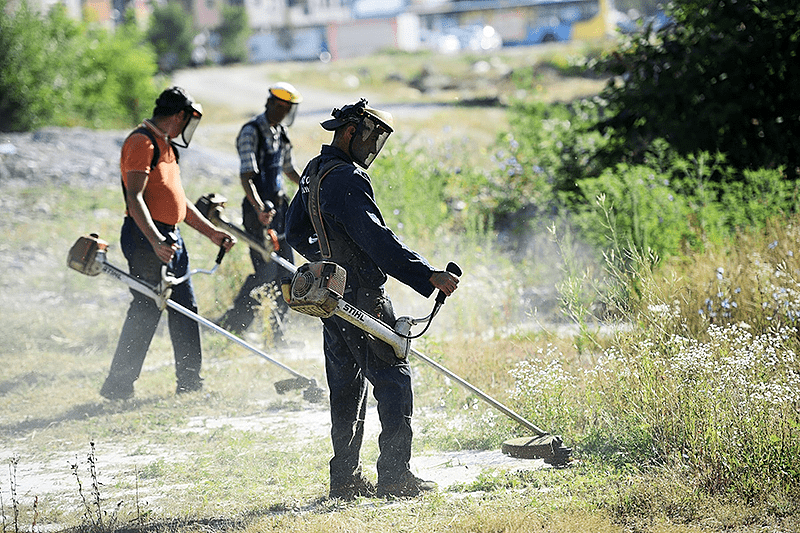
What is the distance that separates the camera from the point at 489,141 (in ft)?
62.2

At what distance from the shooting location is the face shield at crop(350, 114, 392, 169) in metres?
3.80

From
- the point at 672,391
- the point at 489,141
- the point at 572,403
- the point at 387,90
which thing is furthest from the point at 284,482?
the point at 387,90

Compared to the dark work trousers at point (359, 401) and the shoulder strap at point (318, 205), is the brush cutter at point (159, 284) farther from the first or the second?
the shoulder strap at point (318, 205)

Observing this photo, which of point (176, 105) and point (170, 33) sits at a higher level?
point (170, 33)

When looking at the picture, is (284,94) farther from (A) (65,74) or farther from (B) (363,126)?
(A) (65,74)

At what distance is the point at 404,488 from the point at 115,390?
8.38 feet


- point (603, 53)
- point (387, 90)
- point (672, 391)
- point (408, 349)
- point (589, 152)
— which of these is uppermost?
point (387, 90)

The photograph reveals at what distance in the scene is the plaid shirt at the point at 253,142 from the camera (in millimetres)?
6238

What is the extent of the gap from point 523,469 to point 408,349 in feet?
3.08

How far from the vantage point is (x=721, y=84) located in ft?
27.2

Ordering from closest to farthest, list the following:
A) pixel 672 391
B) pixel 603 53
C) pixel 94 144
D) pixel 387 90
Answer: pixel 672 391 → pixel 603 53 → pixel 94 144 → pixel 387 90

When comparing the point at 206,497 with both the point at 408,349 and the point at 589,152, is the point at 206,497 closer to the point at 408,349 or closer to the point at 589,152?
the point at 408,349

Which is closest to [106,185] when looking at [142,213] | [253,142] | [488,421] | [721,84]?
[253,142]

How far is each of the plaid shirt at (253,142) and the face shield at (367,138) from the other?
252cm
